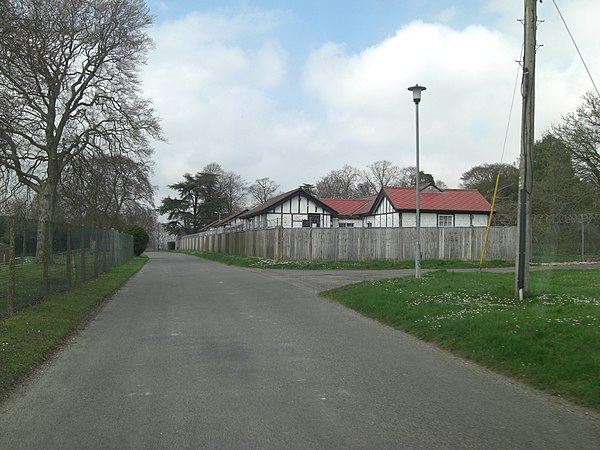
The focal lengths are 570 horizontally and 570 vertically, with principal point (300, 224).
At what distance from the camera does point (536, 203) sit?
142ft

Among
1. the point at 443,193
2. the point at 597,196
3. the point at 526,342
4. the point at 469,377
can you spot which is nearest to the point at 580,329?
the point at 526,342

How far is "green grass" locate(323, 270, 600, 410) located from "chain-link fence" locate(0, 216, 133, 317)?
712 cm

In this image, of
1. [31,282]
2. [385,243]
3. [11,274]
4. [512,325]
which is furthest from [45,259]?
[385,243]

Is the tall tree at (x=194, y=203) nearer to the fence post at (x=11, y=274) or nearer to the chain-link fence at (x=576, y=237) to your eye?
the chain-link fence at (x=576, y=237)

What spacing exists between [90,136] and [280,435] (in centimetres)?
2991

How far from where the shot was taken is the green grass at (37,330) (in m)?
7.10

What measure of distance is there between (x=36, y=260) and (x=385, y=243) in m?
21.4

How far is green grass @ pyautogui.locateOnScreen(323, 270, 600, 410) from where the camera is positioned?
6477 mm

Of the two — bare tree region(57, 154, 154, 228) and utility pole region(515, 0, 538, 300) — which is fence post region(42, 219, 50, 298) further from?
bare tree region(57, 154, 154, 228)

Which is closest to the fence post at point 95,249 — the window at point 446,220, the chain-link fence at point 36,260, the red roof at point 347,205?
the chain-link fence at point 36,260

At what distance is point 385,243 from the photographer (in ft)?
103

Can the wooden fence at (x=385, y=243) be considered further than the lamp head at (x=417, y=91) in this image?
Yes

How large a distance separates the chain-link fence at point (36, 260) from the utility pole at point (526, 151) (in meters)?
9.52

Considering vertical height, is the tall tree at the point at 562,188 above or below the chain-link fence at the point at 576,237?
above
